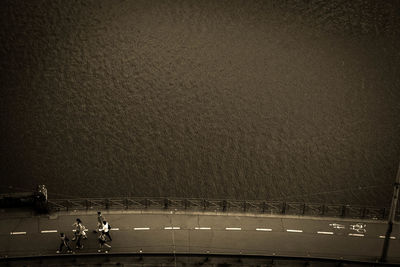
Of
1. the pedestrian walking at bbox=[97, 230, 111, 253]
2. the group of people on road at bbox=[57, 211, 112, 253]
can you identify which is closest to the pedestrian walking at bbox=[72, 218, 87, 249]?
the group of people on road at bbox=[57, 211, 112, 253]

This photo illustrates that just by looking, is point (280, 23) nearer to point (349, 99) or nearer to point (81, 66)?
point (349, 99)

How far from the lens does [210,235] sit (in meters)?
31.1

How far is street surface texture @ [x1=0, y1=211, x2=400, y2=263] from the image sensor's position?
29797 millimetres

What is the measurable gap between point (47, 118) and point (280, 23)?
25.8m

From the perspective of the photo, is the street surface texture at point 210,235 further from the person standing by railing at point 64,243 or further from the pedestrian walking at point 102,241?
the person standing by railing at point 64,243

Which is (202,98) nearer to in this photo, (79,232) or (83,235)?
(83,235)

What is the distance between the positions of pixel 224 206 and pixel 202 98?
1611 centimetres

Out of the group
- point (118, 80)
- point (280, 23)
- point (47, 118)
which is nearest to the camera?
point (47, 118)

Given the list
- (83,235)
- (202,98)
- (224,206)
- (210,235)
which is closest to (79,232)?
(83,235)

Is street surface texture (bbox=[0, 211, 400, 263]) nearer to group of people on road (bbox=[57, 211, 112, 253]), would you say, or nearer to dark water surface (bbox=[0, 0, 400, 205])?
group of people on road (bbox=[57, 211, 112, 253])

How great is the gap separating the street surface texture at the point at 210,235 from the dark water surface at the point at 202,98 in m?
7.24

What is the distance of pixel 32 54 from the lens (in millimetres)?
50438

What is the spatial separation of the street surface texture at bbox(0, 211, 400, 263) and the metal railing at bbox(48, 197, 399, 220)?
0.83m

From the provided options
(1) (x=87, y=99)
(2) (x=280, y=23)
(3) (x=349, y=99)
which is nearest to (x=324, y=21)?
(2) (x=280, y=23)
